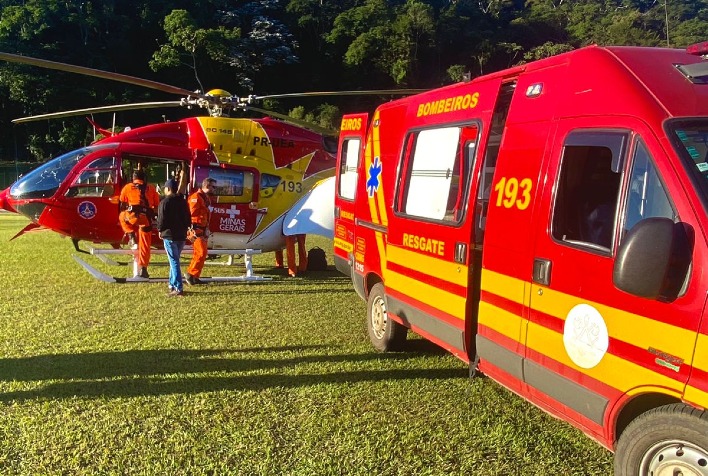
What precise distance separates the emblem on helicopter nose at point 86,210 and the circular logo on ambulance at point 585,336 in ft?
27.3

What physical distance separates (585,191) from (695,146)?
0.69 metres

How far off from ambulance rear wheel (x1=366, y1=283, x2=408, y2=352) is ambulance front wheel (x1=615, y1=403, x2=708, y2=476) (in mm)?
2955

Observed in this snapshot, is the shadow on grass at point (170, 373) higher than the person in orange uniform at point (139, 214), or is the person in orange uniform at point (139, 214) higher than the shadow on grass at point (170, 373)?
the person in orange uniform at point (139, 214)

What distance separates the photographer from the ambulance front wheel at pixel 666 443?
246 cm

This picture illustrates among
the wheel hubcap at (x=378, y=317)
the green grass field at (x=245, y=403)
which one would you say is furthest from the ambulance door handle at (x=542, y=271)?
the wheel hubcap at (x=378, y=317)

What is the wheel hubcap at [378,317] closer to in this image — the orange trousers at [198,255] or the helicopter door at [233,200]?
the orange trousers at [198,255]

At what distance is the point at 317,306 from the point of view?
25.8ft

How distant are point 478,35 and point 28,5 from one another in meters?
46.1

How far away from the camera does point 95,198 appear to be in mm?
9438

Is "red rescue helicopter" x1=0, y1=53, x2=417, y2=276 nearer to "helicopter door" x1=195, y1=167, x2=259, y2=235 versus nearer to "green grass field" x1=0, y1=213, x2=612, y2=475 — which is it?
"helicopter door" x1=195, y1=167, x2=259, y2=235

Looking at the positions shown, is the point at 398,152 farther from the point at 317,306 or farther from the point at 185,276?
the point at 185,276

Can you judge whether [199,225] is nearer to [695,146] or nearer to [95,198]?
[95,198]

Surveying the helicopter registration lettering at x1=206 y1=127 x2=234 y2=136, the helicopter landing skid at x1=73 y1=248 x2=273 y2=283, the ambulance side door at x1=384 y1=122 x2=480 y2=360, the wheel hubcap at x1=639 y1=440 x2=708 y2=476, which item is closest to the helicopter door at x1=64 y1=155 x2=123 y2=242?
the helicopter landing skid at x1=73 y1=248 x2=273 y2=283

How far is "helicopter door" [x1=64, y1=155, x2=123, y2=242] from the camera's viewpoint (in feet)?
30.6
